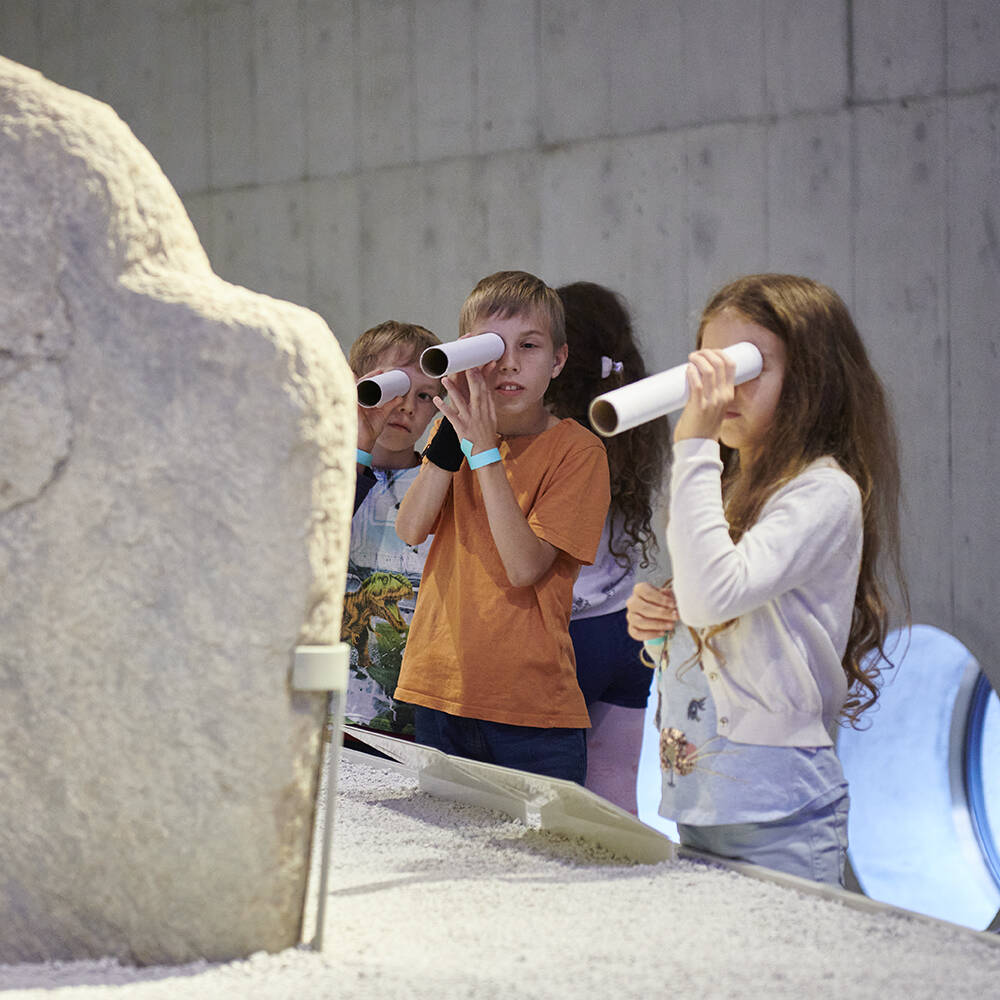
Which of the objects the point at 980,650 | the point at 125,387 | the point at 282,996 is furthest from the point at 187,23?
the point at 282,996

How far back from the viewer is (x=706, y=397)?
57.4 inches

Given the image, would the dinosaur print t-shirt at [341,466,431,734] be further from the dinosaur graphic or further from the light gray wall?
the light gray wall

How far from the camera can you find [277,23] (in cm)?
466

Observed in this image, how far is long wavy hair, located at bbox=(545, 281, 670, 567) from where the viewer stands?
100.0 inches

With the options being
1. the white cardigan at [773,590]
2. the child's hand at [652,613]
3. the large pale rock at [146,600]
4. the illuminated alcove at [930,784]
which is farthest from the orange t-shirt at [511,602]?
the illuminated alcove at [930,784]

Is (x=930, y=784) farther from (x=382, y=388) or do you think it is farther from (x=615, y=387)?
(x=382, y=388)

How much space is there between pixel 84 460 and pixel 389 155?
345cm

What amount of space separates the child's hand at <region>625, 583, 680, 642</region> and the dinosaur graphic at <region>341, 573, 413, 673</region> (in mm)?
885

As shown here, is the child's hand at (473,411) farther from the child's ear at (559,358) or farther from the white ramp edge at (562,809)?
the white ramp edge at (562,809)

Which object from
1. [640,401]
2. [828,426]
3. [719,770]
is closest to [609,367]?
[828,426]

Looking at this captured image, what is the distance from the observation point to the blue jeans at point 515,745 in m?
1.99

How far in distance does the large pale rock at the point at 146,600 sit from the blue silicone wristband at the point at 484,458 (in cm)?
78

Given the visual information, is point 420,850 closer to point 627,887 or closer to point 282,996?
point 627,887

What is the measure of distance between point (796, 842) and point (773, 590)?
30 cm
